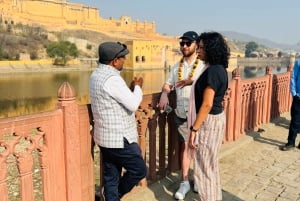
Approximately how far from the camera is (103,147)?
265 centimetres

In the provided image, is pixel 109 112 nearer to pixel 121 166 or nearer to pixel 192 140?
pixel 121 166

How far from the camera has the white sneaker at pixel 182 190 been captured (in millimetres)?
3375

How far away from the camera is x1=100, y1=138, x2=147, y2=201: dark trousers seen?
2.60 metres

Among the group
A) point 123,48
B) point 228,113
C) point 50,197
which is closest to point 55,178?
point 50,197

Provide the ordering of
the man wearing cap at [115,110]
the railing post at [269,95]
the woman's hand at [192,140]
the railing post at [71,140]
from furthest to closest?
the railing post at [269,95]
the woman's hand at [192,140]
the railing post at [71,140]
the man wearing cap at [115,110]

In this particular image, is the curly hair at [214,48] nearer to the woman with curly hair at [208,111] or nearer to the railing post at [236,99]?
the woman with curly hair at [208,111]

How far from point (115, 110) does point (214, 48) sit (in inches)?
39.2

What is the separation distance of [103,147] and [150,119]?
1.01 meters

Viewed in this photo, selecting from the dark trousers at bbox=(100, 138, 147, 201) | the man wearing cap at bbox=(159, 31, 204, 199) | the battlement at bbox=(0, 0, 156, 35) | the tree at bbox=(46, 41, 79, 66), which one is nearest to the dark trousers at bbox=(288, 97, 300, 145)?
the man wearing cap at bbox=(159, 31, 204, 199)

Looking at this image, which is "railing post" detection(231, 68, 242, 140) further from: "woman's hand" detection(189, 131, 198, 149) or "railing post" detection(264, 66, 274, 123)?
"woman's hand" detection(189, 131, 198, 149)

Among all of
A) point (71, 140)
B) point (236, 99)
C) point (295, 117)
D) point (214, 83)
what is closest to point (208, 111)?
point (214, 83)

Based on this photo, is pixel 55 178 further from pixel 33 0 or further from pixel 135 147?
pixel 33 0

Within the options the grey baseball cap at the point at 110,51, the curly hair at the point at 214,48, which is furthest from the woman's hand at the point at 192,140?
the grey baseball cap at the point at 110,51

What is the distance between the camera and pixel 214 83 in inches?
102
